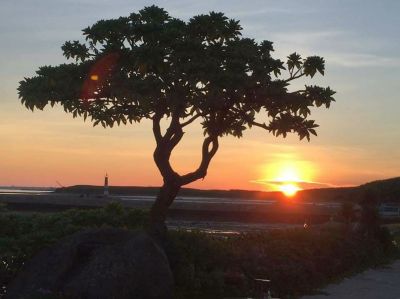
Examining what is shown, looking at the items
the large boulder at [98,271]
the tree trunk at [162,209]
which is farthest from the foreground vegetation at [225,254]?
the large boulder at [98,271]

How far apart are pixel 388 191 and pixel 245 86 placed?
5923cm

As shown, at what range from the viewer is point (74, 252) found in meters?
13.1

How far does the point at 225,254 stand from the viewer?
1644cm

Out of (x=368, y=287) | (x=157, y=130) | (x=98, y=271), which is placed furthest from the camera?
(x=368, y=287)

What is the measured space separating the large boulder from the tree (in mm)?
2903

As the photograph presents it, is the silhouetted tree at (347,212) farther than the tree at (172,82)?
Yes

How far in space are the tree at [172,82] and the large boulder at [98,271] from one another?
114 inches

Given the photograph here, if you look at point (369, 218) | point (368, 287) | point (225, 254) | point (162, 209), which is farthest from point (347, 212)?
point (162, 209)

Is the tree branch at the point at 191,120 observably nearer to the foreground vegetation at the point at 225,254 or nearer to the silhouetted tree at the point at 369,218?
the foreground vegetation at the point at 225,254

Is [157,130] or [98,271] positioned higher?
[157,130]

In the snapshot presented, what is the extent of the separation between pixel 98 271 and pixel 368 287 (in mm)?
7979

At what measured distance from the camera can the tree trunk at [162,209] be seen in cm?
1588

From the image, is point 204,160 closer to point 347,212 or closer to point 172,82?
point 172,82

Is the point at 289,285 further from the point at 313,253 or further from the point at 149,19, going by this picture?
the point at 149,19
